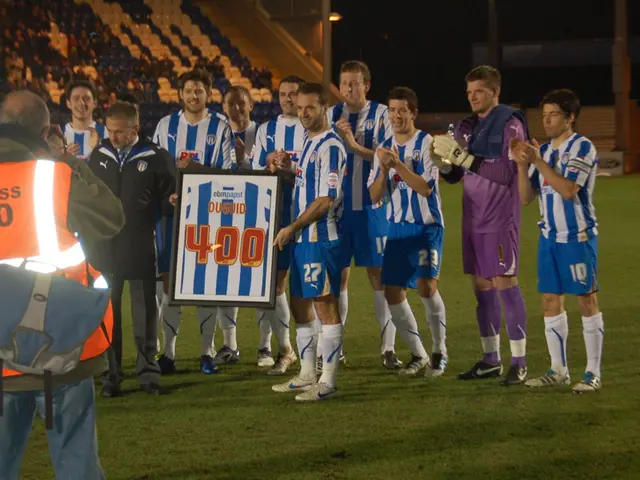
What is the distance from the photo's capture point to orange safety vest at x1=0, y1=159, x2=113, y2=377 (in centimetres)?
319

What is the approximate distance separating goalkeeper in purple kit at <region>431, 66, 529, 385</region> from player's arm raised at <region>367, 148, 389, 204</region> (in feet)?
1.07

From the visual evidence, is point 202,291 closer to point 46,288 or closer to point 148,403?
point 148,403

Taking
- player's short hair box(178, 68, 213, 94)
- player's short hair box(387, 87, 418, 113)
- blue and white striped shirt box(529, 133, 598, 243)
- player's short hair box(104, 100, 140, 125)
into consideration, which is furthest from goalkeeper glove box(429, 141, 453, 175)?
player's short hair box(104, 100, 140, 125)

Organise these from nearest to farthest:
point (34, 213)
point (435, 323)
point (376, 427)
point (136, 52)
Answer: point (34, 213) < point (376, 427) < point (435, 323) < point (136, 52)

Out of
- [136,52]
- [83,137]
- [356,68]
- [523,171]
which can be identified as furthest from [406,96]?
[136,52]

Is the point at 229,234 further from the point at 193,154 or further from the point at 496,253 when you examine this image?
the point at 496,253

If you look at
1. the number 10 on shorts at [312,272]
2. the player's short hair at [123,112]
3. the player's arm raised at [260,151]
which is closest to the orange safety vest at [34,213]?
the number 10 on shorts at [312,272]

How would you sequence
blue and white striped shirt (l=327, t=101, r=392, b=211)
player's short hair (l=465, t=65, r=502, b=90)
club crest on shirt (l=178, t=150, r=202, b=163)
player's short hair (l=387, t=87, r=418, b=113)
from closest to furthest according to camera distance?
player's short hair (l=465, t=65, r=502, b=90)
player's short hair (l=387, t=87, r=418, b=113)
blue and white striped shirt (l=327, t=101, r=392, b=211)
club crest on shirt (l=178, t=150, r=202, b=163)

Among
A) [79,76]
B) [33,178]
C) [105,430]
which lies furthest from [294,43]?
[33,178]

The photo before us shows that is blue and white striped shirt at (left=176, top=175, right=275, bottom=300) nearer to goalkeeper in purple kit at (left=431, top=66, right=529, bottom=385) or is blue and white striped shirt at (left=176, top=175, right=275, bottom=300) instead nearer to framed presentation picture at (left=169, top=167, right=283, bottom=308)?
framed presentation picture at (left=169, top=167, right=283, bottom=308)

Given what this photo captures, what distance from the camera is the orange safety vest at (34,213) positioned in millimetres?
3193

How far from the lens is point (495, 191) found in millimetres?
6477

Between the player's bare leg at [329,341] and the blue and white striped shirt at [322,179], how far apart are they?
38cm

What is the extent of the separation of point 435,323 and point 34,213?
4.11 metres
